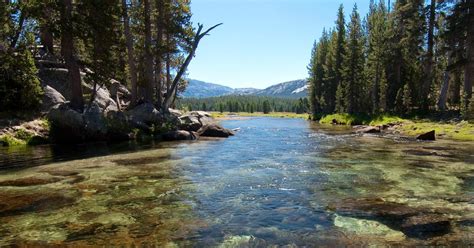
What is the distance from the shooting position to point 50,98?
29969 millimetres

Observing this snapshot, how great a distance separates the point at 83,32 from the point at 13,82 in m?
7.00

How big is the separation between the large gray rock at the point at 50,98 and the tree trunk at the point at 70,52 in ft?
10.5

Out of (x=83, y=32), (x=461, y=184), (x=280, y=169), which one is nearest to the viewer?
(x=461, y=184)

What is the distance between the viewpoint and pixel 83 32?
2575cm

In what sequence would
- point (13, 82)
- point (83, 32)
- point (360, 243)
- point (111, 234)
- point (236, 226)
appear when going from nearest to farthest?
point (360, 243)
point (111, 234)
point (236, 226)
point (83, 32)
point (13, 82)

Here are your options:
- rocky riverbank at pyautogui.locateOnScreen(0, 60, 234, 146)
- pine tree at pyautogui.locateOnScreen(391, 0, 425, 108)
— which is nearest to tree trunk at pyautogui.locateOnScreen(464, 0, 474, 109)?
pine tree at pyautogui.locateOnScreen(391, 0, 425, 108)

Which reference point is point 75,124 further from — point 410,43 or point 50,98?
point 410,43

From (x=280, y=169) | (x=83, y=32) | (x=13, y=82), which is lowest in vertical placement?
(x=280, y=169)

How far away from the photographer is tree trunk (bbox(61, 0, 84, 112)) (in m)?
25.2

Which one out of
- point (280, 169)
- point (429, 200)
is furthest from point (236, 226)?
point (280, 169)

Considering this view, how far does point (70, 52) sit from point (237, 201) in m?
20.7

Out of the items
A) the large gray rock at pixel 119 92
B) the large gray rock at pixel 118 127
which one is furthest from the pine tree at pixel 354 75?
the large gray rock at pixel 118 127

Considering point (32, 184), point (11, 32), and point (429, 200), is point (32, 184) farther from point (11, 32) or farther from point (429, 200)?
point (11, 32)

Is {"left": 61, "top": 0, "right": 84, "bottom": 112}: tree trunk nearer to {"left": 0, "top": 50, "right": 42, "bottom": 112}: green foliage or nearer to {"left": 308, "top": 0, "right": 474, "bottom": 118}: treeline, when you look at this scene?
{"left": 0, "top": 50, "right": 42, "bottom": 112}: green foliage
